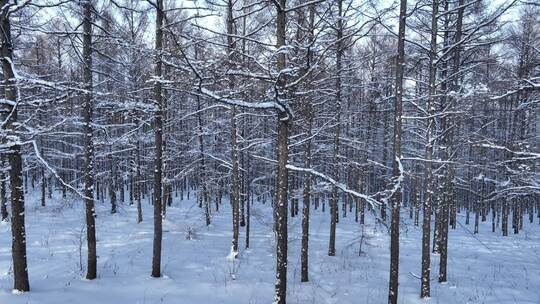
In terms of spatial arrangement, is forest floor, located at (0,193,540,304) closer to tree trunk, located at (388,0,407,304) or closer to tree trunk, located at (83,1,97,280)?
tree trunk, located at (83,1,97,280)

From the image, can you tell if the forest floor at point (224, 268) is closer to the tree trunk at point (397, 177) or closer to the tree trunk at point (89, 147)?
the tree trunk at point (89, 147)

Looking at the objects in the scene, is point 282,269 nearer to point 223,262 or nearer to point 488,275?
point 223,262

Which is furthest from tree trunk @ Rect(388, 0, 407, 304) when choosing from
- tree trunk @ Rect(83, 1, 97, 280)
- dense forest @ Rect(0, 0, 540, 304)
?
tree trunk @ Rect(83, 1, 97, 280)

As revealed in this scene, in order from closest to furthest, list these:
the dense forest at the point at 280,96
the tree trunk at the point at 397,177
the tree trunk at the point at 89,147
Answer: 1. the dense forest at the point at 280,96
2. the tree trunk at the point at 397,177
3. the tree trunk at the point at 89,147

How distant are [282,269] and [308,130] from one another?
7245mm

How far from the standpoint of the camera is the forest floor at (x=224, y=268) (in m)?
11.3

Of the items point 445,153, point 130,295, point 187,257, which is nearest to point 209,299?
point 130,295

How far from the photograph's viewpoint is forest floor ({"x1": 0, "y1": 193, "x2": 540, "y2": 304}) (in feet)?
36.9

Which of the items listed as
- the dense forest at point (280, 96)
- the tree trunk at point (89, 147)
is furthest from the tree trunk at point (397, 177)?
the tree trunk at point (89, 147)

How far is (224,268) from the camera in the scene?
14828 mm

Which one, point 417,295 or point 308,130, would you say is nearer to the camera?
point 417,295

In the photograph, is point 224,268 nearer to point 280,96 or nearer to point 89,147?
point 89,147

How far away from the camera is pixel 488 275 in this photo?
16172mm

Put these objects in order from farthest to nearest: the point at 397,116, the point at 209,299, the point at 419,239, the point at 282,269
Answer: the point at 419,239
the point at 209,299
the point at 397,116
the point at 282,269
